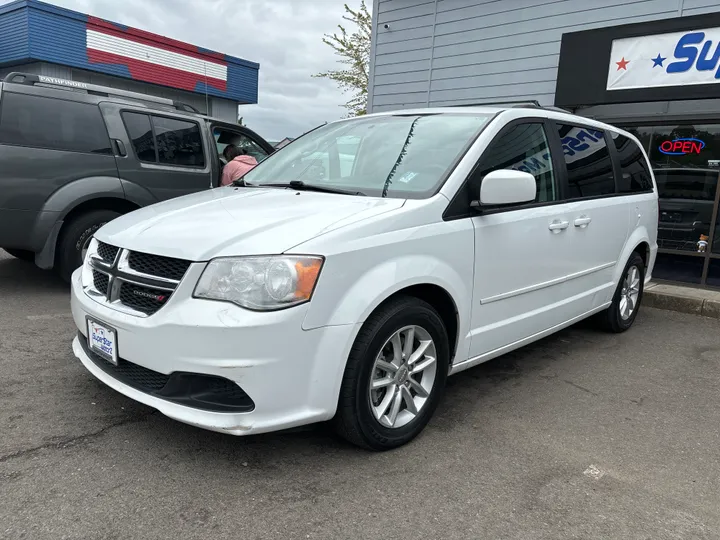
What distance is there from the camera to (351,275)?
2461 millimetres

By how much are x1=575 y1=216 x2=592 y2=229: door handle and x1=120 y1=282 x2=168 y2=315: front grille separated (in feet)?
9.19

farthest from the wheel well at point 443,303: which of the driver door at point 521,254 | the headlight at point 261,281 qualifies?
the headlight at point 261,281

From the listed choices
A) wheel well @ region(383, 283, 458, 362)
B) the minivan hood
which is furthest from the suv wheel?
wheel well @ region(383, 283, 458, 362)

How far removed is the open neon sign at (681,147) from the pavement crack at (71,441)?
262 inches

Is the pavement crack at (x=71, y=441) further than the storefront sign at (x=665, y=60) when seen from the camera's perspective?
No

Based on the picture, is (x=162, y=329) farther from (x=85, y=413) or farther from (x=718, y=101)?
(x=718, y=101)

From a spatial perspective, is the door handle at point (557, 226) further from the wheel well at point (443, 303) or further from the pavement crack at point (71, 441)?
the pavement crack at point (71, 441)

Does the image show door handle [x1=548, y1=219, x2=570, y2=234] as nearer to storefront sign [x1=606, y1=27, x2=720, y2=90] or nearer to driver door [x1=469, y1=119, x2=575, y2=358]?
driver door [x1=469, y1=119, x2=575, y2=358]

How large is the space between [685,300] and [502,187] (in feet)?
13.6

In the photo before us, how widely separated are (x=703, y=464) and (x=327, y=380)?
1.99 meters

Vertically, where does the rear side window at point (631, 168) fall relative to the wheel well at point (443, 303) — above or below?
above

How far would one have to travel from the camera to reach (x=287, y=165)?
3.82 meters

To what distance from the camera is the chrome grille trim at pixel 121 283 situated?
2.44 meters

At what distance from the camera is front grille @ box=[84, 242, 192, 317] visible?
8.02ft
